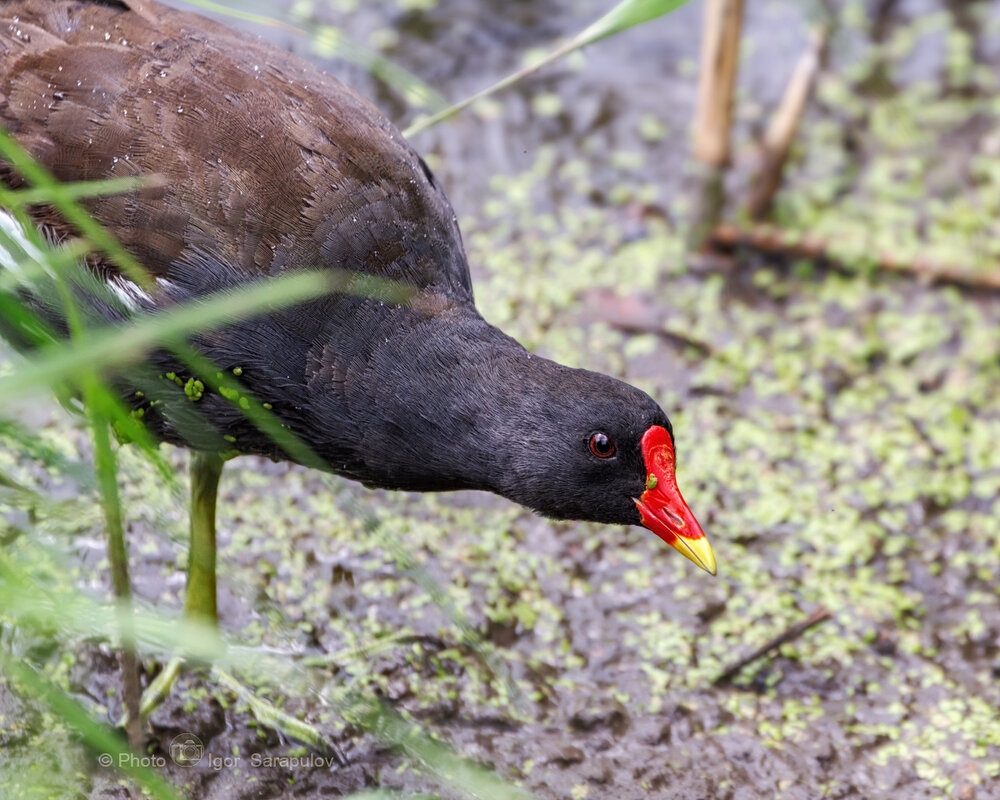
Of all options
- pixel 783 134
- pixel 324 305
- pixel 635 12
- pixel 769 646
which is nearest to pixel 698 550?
pixel 769 646

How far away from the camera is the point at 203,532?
10.2 ft

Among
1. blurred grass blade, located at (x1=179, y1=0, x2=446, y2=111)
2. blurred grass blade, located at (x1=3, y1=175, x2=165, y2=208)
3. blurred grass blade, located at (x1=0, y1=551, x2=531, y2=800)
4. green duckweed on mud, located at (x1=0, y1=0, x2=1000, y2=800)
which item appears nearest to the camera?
blurred grass blade, located at (x1=0, y1=551, x2=531, y2=800)

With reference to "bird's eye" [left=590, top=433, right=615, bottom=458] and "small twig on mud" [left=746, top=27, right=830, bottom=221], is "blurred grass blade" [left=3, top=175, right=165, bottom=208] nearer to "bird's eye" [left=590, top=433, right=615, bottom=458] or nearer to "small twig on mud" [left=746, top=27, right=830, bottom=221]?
"bird's eye" [left=590, top=433, right=615, bottom=458]

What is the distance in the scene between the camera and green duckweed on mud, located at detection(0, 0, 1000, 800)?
311 centimetres

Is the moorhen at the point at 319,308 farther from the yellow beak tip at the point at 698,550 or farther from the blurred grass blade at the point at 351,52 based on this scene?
the blurred grass blade at the point at 351,52

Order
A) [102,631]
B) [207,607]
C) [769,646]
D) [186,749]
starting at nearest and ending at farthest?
1. [102,631]
2. [186,749]
3. [207,607]
4. [769,646]

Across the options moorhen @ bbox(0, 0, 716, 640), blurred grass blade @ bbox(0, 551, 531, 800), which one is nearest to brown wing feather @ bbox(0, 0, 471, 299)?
moorhen @ bbox(0, 0, 716, 640)

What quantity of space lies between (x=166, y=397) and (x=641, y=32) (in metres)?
3.62

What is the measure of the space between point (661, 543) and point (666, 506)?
108 centimetres

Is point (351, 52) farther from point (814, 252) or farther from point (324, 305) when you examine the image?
point (814, 252)

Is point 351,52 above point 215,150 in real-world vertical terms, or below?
above

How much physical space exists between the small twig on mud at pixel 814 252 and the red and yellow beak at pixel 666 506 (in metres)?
2.21

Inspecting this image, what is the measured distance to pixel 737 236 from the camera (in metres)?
4.71

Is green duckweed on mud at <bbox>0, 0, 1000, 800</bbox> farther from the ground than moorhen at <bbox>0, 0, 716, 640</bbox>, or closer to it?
closer to it
